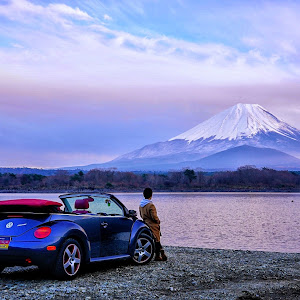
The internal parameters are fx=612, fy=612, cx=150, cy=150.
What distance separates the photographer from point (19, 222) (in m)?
10.5

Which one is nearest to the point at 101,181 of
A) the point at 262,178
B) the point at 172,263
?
the point at 262,178

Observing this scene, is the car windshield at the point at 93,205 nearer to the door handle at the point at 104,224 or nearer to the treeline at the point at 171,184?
the door handle at the point at 104,224

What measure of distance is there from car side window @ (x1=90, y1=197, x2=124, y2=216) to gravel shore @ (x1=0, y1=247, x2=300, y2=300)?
116 centimetres

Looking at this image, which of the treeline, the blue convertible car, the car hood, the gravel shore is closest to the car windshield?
the blue convertible car

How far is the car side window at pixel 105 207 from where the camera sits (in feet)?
40.2

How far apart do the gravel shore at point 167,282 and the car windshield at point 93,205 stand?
1.18 meters

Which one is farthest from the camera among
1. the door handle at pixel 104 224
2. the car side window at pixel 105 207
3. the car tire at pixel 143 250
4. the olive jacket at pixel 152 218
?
the olive jacket at pixel 152 218

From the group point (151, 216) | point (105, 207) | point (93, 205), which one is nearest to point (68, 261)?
point (93, 205)

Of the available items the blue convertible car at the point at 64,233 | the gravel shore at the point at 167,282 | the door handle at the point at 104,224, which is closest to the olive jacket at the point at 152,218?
the gravel shore at the point at 167,282

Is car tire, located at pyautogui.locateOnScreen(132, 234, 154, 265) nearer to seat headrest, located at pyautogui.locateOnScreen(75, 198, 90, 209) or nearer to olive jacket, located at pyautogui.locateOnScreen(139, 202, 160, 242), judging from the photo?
olive jacket, located at pyautogui.locateOnScreen(139, 202, 160, 242)

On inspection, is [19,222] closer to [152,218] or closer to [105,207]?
[105,207]

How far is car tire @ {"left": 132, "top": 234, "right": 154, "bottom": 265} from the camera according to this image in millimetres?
13047

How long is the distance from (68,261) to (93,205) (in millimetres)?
1808

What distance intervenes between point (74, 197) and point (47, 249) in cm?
213
